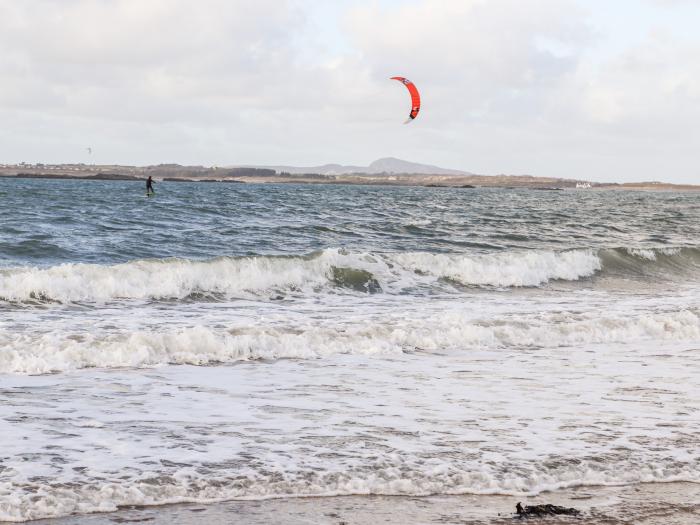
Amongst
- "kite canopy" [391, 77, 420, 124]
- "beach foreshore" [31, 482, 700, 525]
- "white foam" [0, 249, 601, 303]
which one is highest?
"kite canopy" [391, 77, 420, 124]

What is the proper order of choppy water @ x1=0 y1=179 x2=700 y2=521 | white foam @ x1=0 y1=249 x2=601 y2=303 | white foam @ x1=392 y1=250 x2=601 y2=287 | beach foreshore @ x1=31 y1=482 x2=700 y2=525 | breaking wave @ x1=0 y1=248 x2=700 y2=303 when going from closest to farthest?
beach foreshore @ x1=31 y1=482 x2=700 y2=525, choppy water @ x1=0 y1=179 x2=700 y2=521, white foam @ x1=0 y1=249 x2=601 y2=303, breaking wave @ x1=0 y1=248 x2=700 y2=303, white foam @ x1=392 y1=250 x2=601 y2=287

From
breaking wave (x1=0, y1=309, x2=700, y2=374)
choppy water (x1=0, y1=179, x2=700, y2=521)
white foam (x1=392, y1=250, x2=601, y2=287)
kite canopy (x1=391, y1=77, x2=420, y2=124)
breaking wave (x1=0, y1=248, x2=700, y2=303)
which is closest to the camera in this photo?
choppy water (x1=0, y1=179, x2=700, y2=521)

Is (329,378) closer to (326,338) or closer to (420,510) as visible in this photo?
(326,338)

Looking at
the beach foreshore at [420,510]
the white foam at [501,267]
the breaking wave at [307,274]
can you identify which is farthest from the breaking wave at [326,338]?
the white foam at [501,267]

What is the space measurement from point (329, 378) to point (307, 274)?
33.3 ft

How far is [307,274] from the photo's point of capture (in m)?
20.2

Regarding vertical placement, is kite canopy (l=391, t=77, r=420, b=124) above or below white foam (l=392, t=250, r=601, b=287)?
above

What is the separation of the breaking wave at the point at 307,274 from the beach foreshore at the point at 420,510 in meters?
10.7

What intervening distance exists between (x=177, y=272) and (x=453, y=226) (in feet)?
74.0

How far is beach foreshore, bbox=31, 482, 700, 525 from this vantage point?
5594 mm

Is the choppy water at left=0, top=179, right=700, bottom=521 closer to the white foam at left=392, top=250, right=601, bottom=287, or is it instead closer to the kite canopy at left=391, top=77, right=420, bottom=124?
the white foam at left=392, top=250, right=601, bottom=287

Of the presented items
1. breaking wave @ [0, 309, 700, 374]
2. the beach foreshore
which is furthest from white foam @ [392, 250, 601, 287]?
the beach foreshore

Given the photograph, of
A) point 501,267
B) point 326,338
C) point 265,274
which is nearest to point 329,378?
point 326,338

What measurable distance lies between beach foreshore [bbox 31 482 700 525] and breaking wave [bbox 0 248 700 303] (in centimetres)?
1065
